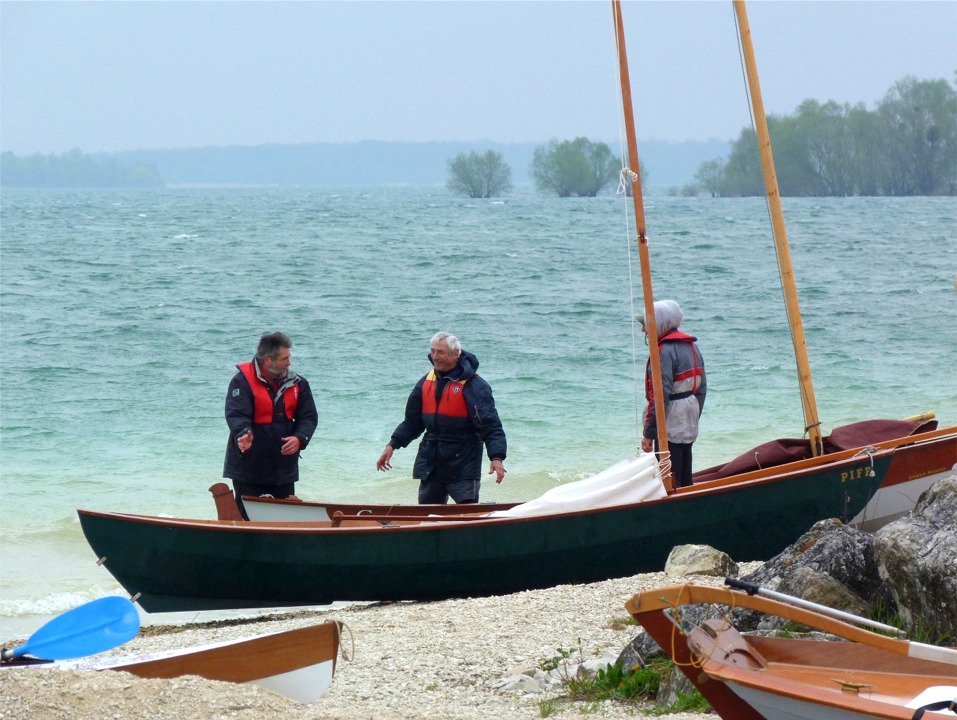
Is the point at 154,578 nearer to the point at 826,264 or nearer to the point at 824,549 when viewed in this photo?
the point at 824,549

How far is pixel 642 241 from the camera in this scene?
7512mm

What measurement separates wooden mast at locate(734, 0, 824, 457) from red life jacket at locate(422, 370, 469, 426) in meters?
2.34

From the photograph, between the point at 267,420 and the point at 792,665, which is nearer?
the point at 792,665

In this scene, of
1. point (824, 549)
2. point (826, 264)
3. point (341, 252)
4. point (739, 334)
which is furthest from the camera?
point (341, 252)

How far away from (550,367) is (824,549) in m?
16.6

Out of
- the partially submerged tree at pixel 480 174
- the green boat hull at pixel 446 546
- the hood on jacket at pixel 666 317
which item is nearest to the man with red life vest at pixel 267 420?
the green boat hull at pixel 446 546

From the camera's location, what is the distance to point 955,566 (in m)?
4.89

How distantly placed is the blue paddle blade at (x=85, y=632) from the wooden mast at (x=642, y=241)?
3748mm

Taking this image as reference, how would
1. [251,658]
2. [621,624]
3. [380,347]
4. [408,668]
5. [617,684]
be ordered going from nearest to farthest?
[251,658] → [617,684] → [408,668] → [621,624] → [380,347]

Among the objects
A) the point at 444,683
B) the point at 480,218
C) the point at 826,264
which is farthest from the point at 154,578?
the point at 480,218

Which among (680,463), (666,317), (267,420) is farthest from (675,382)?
(267,420)

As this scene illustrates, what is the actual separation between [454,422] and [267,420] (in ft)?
4.06

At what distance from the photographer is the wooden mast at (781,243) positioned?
8.42 meters

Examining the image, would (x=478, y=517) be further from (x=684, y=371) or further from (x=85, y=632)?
(x=85, y=632)
